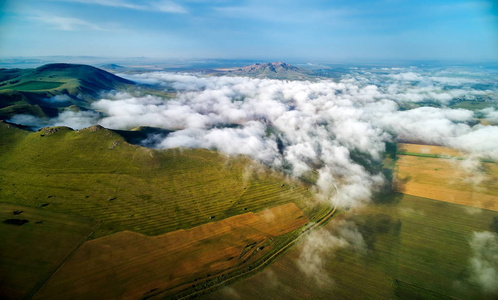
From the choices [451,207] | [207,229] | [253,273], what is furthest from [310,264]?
[451,207]

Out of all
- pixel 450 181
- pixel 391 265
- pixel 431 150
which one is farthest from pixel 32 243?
pixel 431 150

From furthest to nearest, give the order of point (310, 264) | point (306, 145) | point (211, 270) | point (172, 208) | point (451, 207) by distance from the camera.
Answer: point (306, 145)
point (451, 207)
point (172, 208)
point (310, 264)
point (211, 270)

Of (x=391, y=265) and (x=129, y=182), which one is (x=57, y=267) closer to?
(x=129, y=182)

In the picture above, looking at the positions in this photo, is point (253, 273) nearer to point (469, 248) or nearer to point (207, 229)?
point (207, 229)

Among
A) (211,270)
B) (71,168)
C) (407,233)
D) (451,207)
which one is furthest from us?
(71,168)

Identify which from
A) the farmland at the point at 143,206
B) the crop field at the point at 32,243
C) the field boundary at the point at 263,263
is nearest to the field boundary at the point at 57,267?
the crop field at the point at 32,243

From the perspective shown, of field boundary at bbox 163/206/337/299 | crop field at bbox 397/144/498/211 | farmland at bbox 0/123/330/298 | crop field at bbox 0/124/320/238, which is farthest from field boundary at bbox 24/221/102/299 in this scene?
crop field at bbox 397/144/498/211

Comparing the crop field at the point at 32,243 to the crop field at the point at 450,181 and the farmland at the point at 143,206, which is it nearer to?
the farmland at the point at 143,206
